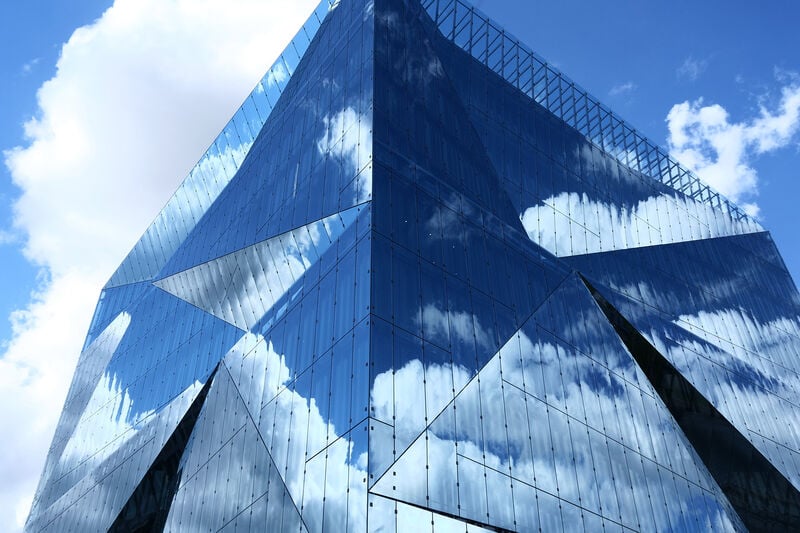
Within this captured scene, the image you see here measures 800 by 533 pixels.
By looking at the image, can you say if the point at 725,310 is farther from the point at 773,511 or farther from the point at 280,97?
the point at 280,97

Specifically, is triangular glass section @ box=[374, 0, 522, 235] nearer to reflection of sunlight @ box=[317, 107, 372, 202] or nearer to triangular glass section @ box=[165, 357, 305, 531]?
reflection of sunlight @ box=[317, 107, 372, 202]

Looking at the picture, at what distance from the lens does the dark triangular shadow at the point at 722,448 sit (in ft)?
93.2

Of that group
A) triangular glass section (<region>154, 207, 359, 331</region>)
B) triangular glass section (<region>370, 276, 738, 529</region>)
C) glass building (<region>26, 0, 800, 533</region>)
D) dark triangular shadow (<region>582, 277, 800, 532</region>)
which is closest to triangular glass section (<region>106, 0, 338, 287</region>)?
glass building (<region>26, 0, 800, 533</region>)

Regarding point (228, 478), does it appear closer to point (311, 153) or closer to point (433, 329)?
point (433, 329)

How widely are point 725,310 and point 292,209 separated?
22.6 m

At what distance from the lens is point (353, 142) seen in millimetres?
23531

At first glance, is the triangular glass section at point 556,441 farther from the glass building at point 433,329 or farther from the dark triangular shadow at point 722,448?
the dark triangular shadow at point 722,448

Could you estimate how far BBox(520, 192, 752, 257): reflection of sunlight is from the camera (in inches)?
1116

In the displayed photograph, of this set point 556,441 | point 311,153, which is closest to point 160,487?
point 311,153

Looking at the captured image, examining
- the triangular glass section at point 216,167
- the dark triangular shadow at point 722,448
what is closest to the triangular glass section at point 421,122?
the triangular glass section at point 216,167

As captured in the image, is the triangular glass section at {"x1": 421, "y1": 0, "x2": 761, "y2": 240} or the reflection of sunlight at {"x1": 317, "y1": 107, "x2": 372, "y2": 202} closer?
the reflection of sunlight at {"x1": 317, "y1": 107, "x2": 372, "y2": 202}

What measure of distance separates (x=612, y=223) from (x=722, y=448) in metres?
10.1

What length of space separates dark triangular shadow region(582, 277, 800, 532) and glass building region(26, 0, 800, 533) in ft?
0.42

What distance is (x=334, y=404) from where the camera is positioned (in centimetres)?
1825
